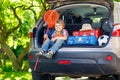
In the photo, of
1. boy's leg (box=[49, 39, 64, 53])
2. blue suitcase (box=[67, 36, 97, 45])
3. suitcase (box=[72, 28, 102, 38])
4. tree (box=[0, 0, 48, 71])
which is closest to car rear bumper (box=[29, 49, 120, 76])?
boy's leg (box=[49, 39, 64, 53])

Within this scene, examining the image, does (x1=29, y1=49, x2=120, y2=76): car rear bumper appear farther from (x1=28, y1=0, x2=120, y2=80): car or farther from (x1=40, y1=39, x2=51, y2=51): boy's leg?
(x1=40, y1=39, x2=51, y2=51): boy's leg

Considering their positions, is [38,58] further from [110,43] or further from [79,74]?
[110,43]

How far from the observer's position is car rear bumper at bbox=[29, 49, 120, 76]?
679 centimetres

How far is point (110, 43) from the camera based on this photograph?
22.3 feet

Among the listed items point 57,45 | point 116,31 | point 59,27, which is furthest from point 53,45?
point 116,31

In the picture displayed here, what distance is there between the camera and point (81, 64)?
688 cm

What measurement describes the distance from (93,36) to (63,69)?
30.3 inches

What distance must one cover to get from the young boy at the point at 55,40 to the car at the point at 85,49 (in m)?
0.09

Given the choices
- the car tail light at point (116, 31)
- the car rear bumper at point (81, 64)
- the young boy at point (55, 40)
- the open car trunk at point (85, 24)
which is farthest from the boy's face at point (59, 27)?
the car tail light at point (116, 31)

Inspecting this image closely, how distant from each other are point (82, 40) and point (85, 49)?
227mm

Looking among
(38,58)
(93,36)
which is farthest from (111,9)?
(38,58)

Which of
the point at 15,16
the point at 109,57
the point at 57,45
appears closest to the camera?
the point at 109,57

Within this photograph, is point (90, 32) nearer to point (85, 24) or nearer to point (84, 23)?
point (85, 24)

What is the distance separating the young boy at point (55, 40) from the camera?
6972mm
